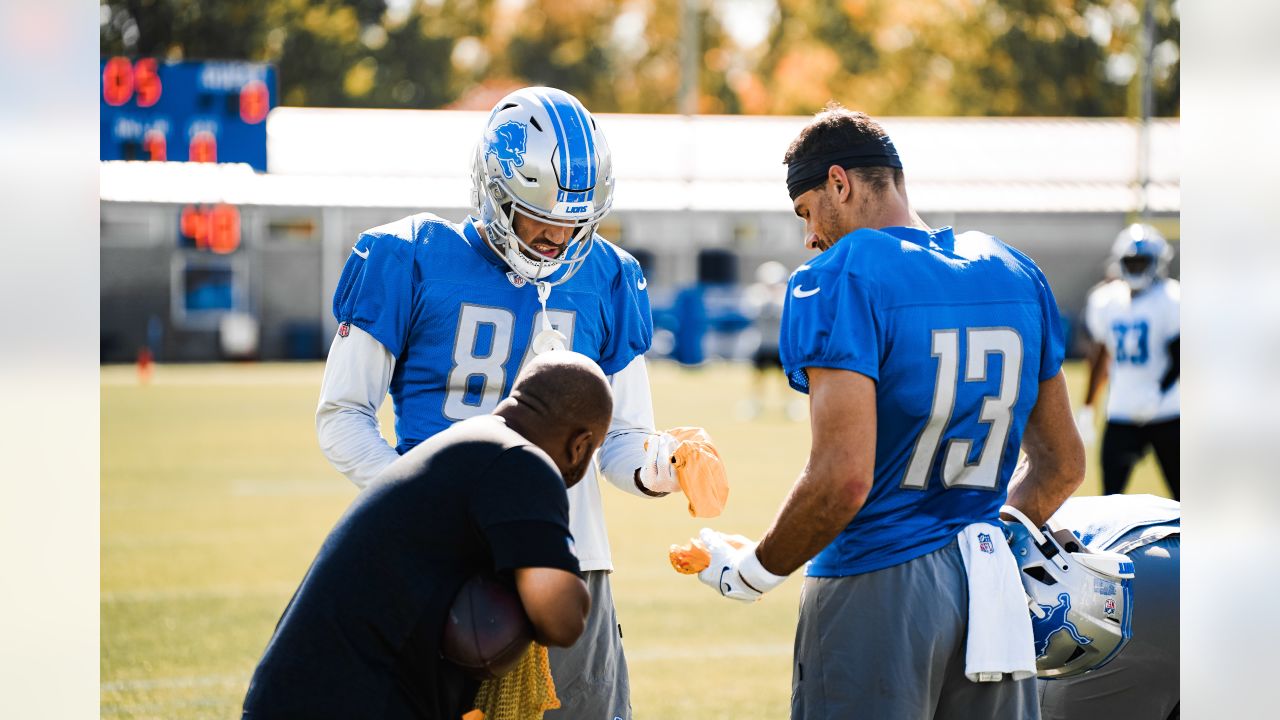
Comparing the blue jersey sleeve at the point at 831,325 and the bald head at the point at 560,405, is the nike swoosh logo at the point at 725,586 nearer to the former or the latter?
the blue jersey sleeve at the point at 831,325

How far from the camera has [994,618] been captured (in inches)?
119

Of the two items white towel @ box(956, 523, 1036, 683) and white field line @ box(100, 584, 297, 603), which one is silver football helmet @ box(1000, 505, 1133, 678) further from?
white field line @ box(100, 584, 297, 603)

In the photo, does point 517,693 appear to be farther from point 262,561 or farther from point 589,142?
point 262,561

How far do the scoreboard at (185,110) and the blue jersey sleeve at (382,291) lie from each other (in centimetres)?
2136

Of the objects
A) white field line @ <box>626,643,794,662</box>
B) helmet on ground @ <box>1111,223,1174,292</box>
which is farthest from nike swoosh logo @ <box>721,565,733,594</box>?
helmet on ground @ <box>1111,223,1174,292</box>

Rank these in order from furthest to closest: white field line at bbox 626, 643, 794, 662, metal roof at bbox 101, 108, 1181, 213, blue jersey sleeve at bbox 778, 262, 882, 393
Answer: metal roof at bbox 101, 108, 1181, 213, white field line at bbox 626, 643, 794, 662, blue jersey sleeve at bbox 778, 262, 882, 393

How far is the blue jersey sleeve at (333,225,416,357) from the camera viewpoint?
334 centimetres

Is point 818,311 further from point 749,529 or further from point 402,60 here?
point 402,60

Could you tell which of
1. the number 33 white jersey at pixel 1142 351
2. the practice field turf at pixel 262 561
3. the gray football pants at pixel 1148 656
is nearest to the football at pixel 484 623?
the gray football pants at pixel 1148 656

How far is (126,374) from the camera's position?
92.8 ft

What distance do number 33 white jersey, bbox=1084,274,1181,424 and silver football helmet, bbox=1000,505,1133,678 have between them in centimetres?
609
